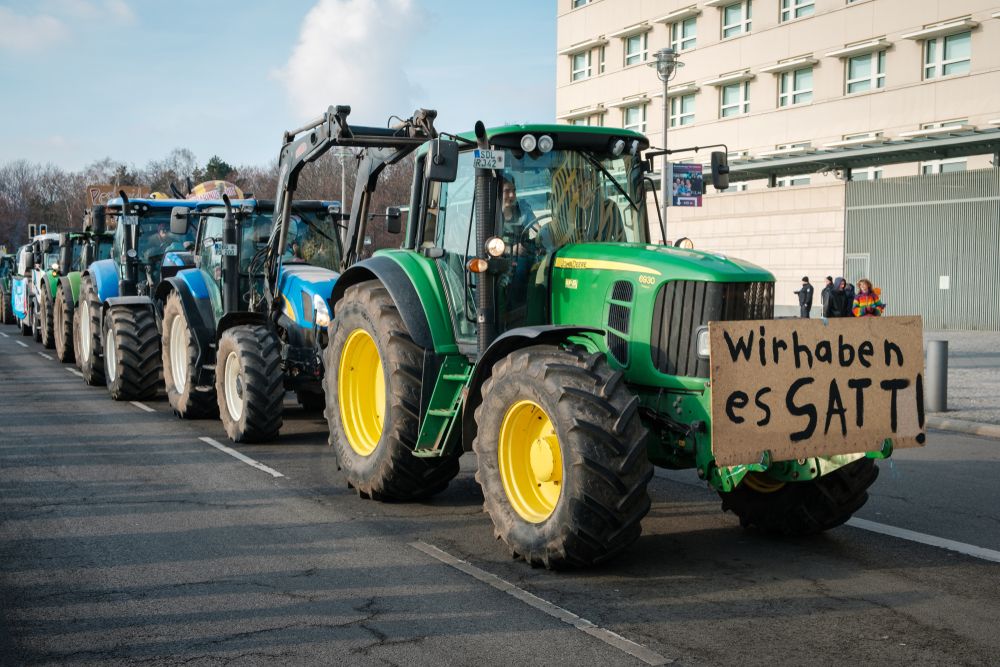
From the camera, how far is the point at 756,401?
5.87 m

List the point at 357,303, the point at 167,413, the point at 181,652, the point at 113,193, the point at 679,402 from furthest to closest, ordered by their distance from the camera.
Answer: the point at 113,193 → the point at 167,413 → the point at 357,303 → the point at 679,402 → the point at 181,652

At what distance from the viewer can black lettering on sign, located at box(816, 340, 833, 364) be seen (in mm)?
6074

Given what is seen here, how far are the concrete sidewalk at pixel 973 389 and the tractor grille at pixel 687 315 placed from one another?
735 centimetres

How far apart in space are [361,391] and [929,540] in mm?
4429

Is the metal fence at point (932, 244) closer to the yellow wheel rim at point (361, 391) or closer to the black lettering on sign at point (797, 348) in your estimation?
the yellow wheel rim at point (361, 391)

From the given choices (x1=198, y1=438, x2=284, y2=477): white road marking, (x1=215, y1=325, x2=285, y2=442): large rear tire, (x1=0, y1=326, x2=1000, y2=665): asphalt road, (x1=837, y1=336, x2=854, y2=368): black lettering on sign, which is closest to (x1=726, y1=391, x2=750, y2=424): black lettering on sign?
(x1=837, y1=336, x2=854, y2=368): black lettering on sign

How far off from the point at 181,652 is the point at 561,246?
3607 mm

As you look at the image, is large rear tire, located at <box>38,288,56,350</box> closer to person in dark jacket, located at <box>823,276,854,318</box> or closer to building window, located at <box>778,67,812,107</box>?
person in dark jacket, located at <box>823,276,854,318</box>

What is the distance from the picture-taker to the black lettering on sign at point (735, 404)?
228 inches

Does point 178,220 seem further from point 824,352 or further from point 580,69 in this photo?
point 580,69

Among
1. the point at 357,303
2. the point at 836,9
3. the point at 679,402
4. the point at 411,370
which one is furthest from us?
the point at 836,9

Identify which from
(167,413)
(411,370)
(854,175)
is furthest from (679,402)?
(854,175)

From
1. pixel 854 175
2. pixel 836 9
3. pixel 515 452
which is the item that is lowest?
pixel 515 452

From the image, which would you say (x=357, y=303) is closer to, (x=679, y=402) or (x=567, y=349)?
(x=567, y=349)
